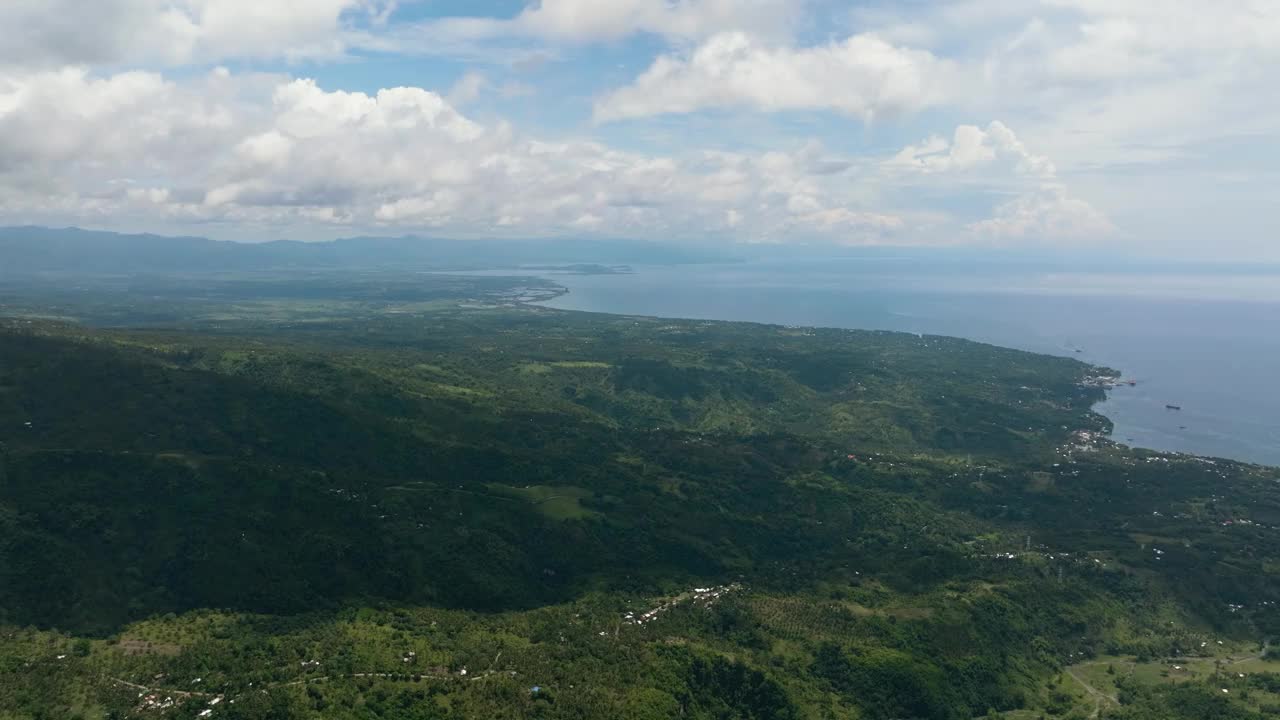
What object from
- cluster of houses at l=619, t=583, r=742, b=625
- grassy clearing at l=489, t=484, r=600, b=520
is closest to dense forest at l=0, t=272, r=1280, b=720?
cluster of houses at l=619, t=583, r=742, b=625

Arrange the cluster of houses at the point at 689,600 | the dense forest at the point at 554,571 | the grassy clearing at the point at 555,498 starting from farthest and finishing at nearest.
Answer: the grassy clearing at the point at 555,498, the cluster of houses at the point at 689,600, the dense forest at the point at 554,571

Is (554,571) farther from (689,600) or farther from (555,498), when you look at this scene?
(555,498)

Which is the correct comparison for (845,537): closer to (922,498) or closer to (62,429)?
(922,498)

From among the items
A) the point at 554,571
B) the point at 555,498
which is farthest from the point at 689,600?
the point at 555,498

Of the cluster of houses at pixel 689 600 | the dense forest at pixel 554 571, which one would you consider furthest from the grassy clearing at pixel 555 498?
the cluster of houses at pixel 689 600

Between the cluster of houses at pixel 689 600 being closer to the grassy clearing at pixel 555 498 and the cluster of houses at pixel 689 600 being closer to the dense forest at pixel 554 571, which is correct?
the dense forest at pixel 554 571

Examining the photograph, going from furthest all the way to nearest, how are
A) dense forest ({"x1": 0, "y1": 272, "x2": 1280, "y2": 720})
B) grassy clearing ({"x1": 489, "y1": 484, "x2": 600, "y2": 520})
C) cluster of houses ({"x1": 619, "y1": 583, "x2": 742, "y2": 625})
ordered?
grassy clearing ({"x1": 489, "y1": 484, "x2": 600, "y2": 520}), cluster of houses ({"x1": 619, "y1": 583, "x2": 742, "y2": 625}), dense forest ({"x1": 0, "y1": 272, "x2": 1280, "y2": 720})

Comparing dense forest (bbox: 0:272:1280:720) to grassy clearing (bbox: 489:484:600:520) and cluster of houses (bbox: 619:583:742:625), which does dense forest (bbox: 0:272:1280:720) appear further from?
grassy clearing (bbox: 489:484:600:520)

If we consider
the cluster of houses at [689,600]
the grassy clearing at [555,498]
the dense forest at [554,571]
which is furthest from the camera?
the grassy clearing at [555,498]
